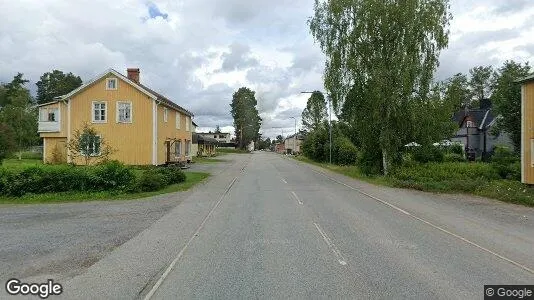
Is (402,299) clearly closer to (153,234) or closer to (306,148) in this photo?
(153,234)

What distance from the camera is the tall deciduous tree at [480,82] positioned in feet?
286

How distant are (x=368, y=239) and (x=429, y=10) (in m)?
23.8

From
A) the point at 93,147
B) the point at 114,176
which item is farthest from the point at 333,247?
the point at 93,147

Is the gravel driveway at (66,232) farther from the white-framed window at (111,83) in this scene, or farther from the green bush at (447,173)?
the white-framed window at (111,83)

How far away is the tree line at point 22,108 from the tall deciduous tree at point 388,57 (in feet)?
77.2

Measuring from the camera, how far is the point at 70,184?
20.2 m

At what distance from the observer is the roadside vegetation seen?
19297 millimetres

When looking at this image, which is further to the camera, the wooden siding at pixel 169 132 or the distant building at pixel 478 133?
the distant building at pixel 478 133

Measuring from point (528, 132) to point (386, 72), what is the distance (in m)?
8.86

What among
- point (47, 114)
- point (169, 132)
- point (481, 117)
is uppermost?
point (481, 117)

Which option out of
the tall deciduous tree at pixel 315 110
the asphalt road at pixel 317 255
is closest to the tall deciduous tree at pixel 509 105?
the asphalt road at pixel 317 255

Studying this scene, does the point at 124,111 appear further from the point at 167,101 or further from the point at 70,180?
the point at 70,180

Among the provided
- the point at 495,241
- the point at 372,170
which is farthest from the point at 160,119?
the point at 495,241

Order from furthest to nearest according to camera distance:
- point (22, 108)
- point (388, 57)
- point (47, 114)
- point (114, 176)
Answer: point (22, 108) < point (47, 114) < point (388, 57) < point (114, 176)
